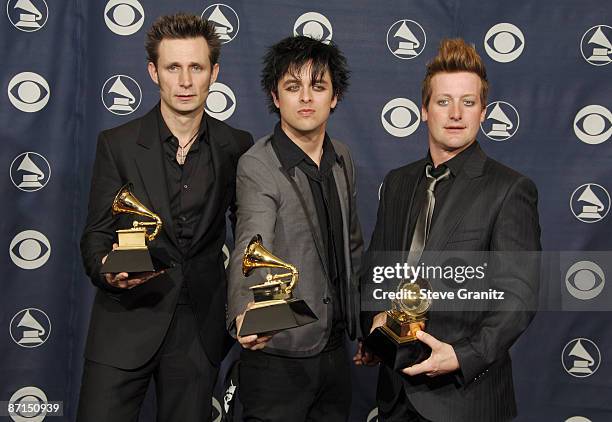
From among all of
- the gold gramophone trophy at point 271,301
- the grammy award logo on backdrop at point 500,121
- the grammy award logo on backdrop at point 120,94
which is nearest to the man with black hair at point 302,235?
the gold gramophone trophy at point 271,301

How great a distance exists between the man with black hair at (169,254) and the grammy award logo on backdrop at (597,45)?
6.17 feet

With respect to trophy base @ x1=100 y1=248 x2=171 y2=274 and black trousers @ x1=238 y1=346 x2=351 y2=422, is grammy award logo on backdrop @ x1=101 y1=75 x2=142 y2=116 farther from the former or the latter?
black trousers @ x1=238 y1=346 x2=351 y2=422

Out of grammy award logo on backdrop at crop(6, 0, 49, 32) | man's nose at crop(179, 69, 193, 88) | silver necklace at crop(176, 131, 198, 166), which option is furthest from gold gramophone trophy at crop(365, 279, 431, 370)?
grammy award logo on backdrop at crop(6, 0, 49, 32)

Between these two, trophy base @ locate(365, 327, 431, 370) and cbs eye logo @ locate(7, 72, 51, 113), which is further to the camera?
cbs eye logo @ locate(7, 72, 51, 113)

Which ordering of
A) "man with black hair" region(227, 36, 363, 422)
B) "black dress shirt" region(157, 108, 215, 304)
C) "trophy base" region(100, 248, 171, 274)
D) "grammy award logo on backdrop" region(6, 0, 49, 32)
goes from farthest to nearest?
"grammy award logo on backdrop" region(6, 0, 49, 32), "black dress shirt" region(157, 108, 215, 304), "man with black hair" region(227, 36, 363, 422), "trophy base" region(100, 248, 171, 274)

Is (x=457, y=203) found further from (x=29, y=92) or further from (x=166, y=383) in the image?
(x=29, y=92)

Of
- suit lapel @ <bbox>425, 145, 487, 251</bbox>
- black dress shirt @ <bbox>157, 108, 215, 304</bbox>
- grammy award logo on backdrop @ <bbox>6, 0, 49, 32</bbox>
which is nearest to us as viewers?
suit lapel @ <bbox>425, 145, 487, 251</bbox>

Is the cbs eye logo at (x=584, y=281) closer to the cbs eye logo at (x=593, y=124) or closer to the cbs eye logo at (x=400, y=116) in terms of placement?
the cbs eye logo at (x=593, y=124)

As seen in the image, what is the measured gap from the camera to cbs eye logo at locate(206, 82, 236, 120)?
10.9 feet

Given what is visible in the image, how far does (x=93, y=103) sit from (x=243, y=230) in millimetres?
1365

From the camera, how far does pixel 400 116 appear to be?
11.1 ft

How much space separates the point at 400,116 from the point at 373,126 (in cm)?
13

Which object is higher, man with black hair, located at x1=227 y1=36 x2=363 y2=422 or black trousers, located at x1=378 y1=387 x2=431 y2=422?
man with black hair, located at x1=227 y1=36 x2=363 y2=422

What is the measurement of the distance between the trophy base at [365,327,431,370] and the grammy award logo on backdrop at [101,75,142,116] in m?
1.79
